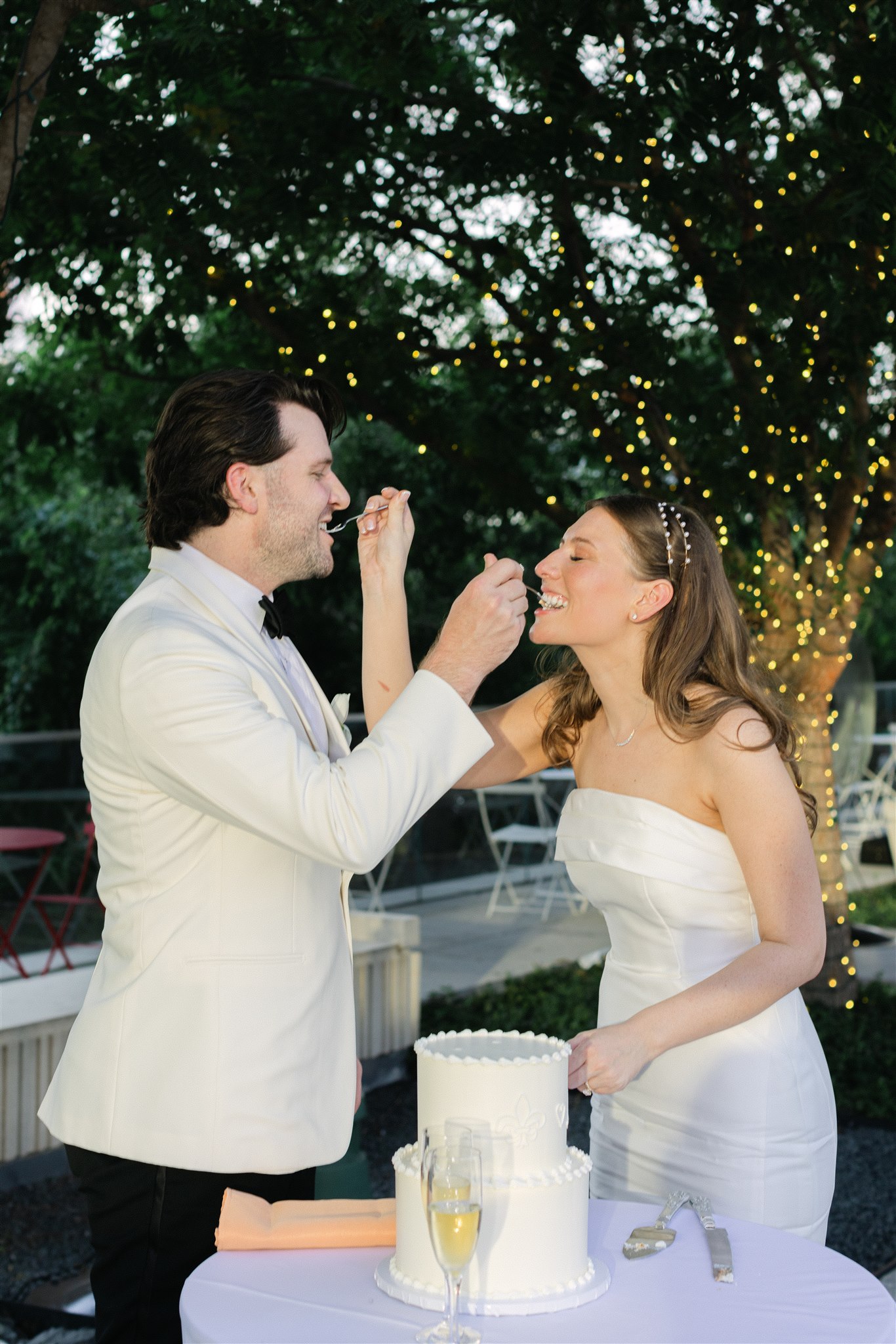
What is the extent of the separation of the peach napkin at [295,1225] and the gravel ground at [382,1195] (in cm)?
247

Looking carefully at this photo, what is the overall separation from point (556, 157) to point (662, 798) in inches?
138

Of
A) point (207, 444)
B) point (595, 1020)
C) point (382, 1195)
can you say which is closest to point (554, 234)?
point (595, 1020)

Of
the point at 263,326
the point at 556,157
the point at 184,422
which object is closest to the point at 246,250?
the point at 263,326

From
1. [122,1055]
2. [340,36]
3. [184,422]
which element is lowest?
[122,1055]

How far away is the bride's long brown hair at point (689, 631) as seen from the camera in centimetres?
273

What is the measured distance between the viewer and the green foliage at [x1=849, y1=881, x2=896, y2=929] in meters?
10.2

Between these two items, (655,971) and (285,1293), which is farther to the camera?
(655,971)

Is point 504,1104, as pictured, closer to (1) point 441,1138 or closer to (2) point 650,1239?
(1) point 441,1138

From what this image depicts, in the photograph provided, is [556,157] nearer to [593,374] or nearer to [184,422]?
[593,374]

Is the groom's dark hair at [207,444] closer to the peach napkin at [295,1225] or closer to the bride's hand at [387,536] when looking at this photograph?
the bride's hand at [387,536]

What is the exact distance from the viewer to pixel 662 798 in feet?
8.89

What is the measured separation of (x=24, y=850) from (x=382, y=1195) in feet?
11.3

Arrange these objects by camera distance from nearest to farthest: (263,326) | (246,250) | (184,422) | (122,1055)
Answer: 1. (122,1055)
2. (184,422)
3. (246,250)
4. (263,326)

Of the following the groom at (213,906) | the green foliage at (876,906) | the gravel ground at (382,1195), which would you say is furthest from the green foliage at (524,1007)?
the groom at (213,906)
